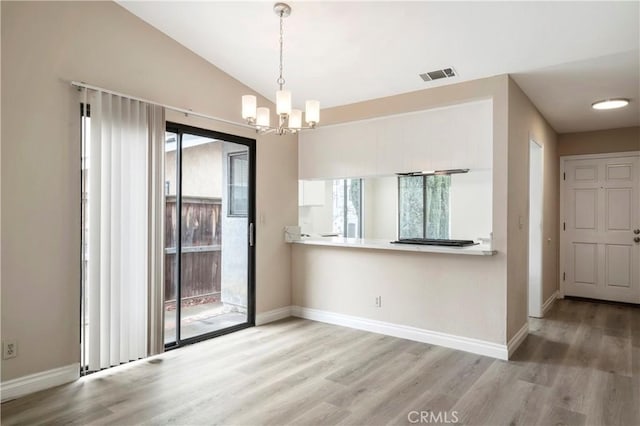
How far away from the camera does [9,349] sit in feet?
8.92

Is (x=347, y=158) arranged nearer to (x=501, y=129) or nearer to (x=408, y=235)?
(x=501, y=129)

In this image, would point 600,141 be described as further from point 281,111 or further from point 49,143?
point 49,143

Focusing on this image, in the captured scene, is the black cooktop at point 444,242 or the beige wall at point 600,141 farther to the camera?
the beige wall at point 600,141

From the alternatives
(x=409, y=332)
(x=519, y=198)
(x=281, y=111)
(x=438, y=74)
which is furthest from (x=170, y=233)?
(x=519, y=198)

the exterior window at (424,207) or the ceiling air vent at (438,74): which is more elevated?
the ceiling air vent at (438,74)

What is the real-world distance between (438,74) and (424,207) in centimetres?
416

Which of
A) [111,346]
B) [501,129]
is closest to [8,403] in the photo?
[111,346]

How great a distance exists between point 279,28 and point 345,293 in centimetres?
290

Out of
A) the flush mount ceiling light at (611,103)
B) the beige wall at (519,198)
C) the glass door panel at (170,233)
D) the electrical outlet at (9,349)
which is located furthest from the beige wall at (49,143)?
the flush mount ceiling light at (611,103)

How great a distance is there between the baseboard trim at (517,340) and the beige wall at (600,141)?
10.5 feet

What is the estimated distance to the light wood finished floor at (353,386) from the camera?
8.17 feet

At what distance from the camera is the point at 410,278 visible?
13.3 feet

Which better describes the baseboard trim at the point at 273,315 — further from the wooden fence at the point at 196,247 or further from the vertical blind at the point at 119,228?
the vertical blind at the point at 119,228

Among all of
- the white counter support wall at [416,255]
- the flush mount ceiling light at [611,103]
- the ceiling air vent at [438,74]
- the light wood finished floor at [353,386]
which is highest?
the ceiling air vent at [438,74]
